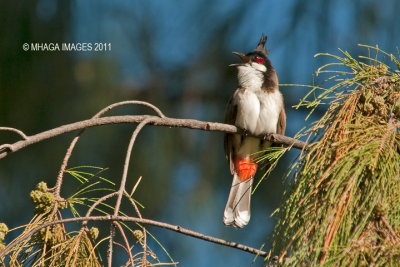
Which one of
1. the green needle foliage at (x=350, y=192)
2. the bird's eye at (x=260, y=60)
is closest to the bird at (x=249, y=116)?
the bird's eye at (x=260, y=60)

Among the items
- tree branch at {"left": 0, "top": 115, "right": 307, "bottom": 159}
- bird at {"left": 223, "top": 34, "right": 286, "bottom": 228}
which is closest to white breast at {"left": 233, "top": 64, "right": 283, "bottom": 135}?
bird at {"left": 223, "top": 34, "right": 286, "bottom": 228}

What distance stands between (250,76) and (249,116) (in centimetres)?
23

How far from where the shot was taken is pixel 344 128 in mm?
1450

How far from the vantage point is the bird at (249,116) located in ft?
9.84

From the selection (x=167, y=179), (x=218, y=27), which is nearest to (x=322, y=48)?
(x=218, y=27)

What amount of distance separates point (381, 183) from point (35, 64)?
83.7 inches

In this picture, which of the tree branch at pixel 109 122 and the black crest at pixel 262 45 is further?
the black crest at pixel 262 45

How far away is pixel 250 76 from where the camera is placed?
3.11 metres

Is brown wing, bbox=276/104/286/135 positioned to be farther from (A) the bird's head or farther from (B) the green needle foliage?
(B) the green needle foliage

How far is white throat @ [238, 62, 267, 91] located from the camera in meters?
3.09

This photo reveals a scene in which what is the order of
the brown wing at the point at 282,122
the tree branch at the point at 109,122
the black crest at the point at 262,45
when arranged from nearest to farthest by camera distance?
1. the tree branch at the point at 109,122
2. the brown wing at the point at 282,122
3. the black crest at the point at 262,45

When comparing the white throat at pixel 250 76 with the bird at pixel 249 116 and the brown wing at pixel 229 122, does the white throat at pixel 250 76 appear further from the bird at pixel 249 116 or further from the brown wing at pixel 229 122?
the brown wing at pixel 229 122

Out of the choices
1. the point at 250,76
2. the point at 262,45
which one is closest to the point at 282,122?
the point at 250,76

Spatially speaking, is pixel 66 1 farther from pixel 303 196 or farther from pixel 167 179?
pixel 303 196
